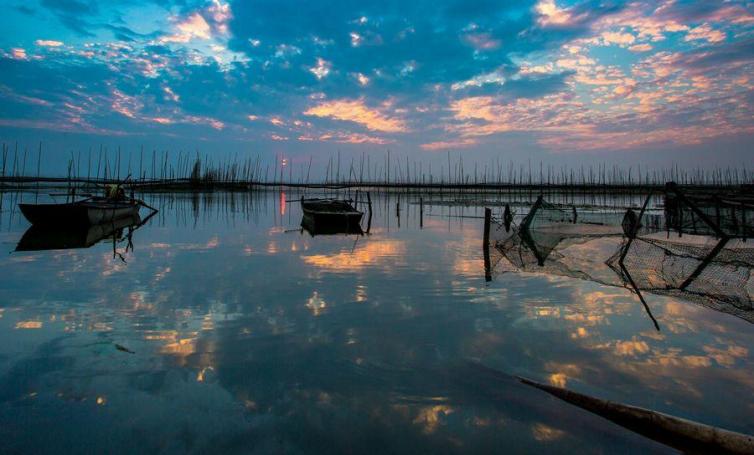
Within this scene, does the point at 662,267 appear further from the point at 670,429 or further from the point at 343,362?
the point at 343,362

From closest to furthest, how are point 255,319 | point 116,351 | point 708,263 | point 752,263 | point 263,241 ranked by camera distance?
point 116,351 < point 255,319 < point 752,263 < point 708,263 < point 263,241

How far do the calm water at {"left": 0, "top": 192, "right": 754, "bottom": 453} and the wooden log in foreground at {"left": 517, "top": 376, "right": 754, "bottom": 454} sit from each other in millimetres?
98

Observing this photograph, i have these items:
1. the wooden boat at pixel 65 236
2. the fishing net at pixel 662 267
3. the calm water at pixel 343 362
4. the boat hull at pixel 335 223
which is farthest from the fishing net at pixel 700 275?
the wooden boat at pixel 65 236

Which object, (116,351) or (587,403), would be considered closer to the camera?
(587,403)

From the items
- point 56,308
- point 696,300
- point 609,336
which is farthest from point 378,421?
point 696,300

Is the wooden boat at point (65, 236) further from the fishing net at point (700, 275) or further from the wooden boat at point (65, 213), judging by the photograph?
the fishing net at point (700, 275)

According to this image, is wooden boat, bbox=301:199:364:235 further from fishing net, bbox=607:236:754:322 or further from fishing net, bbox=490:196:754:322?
fishing net, bbox=607:236:754:322

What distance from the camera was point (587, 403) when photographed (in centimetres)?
381

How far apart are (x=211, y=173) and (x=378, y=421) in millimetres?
84967

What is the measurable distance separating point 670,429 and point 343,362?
312cm

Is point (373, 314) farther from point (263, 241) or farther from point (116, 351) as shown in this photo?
point (263, 241)

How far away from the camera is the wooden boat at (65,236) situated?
1374 centimetres

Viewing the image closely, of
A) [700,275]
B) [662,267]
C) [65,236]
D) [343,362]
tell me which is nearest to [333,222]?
[65,236]

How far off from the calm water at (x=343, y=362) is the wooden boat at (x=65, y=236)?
4.70 metres
